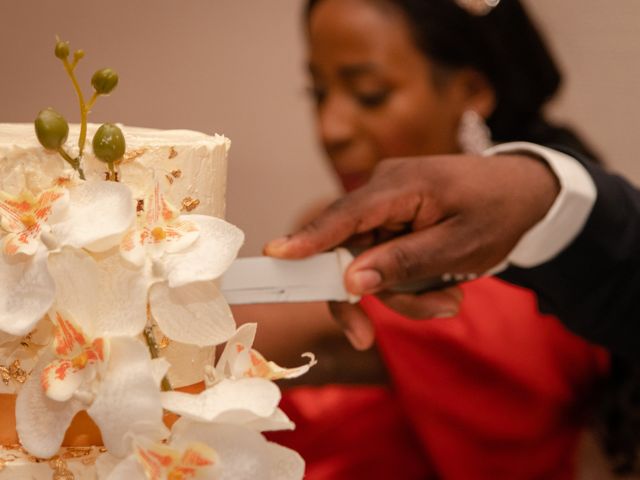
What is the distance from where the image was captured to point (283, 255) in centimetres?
48

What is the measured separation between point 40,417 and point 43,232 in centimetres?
8

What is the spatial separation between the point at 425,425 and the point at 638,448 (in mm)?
317

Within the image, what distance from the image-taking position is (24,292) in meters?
0.33

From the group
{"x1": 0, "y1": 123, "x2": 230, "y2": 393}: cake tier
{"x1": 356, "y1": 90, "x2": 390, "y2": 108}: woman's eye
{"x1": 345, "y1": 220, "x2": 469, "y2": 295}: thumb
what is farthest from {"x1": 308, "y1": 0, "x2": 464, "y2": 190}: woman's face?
{"x1": 0, "y1": 123, "x2": 230, "y2": 393}: cake tier

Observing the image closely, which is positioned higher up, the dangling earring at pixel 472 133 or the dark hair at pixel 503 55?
the dark hair at pixel 503 55

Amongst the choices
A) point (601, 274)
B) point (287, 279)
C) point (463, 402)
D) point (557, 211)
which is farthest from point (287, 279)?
point (463, 402)

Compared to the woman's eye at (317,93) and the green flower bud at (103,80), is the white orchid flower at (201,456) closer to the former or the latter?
the green flower bud at (103,80)

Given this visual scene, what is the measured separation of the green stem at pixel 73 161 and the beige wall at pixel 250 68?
339 millimetres

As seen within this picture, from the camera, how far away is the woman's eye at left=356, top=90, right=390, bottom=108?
3.53ft

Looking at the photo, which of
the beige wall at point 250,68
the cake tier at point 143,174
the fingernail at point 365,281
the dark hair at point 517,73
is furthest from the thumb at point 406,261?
the dark hair at point 517,73

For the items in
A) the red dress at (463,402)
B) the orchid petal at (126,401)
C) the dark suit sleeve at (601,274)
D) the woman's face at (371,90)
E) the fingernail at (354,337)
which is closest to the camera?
the orchid petal at (126,401)

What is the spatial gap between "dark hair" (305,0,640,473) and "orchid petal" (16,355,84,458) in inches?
32.9

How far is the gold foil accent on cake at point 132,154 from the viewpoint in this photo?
1.16 ft

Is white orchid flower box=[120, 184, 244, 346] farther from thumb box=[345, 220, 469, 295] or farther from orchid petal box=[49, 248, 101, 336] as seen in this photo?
thumb box=[345, 220, 469, 295]
